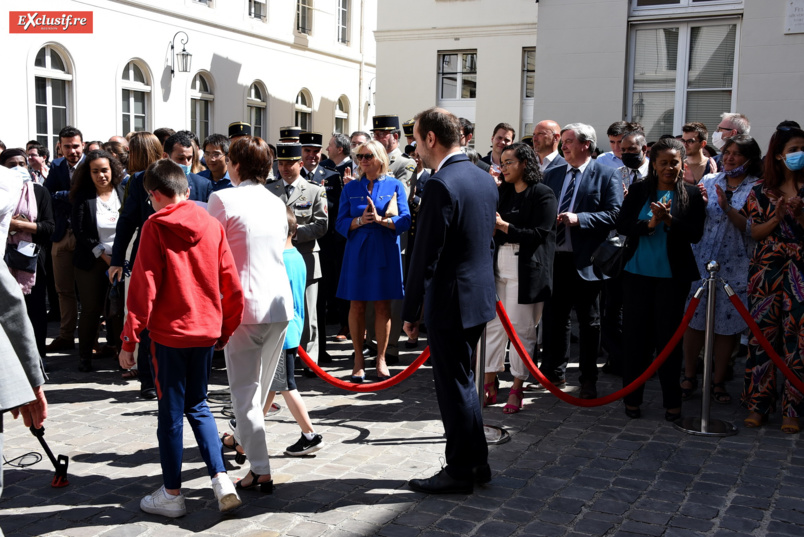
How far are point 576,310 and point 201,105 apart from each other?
1890 cm

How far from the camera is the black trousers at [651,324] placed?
609 centimetres

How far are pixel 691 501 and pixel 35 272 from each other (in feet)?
19.1

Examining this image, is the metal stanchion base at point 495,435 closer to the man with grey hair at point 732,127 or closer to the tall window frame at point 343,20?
the man with grey hair at point 732,127

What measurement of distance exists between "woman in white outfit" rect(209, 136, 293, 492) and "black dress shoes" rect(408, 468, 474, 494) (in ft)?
2.90

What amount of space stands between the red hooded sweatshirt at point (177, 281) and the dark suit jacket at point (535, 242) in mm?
2640

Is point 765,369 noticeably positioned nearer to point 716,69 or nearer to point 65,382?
point 65,382

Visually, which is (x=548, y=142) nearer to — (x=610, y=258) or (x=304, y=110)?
(x=610, y=258)

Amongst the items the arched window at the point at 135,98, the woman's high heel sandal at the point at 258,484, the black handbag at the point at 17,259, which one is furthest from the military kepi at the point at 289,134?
the arched window at the point at 135,98

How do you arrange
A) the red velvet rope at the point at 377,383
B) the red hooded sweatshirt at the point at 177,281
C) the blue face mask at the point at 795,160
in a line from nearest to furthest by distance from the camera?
1. the red hooded sweatshirt at the point at 177,281
2. the red velvet rope at the point at 377,383
3. the blue face mask at the point at 795,160

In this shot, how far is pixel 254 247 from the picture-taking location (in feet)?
14.7

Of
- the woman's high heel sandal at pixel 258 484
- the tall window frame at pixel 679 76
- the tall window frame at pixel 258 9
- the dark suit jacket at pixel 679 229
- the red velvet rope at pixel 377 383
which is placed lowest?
the woman's high heel sandal at pixel 258 484

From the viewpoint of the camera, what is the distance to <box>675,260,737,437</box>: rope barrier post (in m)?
5.65

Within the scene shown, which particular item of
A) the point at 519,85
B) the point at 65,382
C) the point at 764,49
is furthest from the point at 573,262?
the point at 519,85

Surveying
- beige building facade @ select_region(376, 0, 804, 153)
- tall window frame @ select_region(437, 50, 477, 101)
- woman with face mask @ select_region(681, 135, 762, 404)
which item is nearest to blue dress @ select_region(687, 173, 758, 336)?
woman with face mask @ select_region(681, 135, 762, 404)
